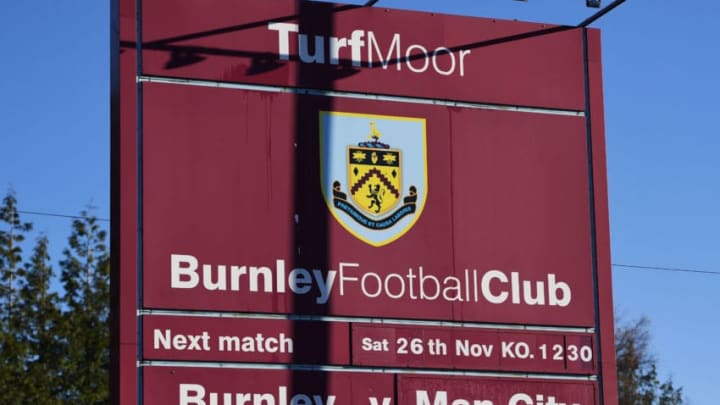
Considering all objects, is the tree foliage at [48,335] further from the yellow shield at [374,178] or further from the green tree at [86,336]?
the yellow shield at [374,178]

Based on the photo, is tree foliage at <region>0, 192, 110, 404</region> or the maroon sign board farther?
tree foliage at <region>0, 192, 110, 404</region>

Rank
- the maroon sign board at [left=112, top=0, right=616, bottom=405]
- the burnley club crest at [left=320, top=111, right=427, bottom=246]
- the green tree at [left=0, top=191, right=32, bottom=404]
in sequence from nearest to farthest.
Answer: the maroon sign board at [left=112, top=0, right=616, bottom=405] → the burnley club crest at [left=320, top=111, right=427, bottom=246] → the green tree at [left=0, top=191, right=32, bottom=404]

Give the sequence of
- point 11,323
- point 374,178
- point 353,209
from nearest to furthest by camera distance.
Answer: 1. point 353,209
2. point 374,178
3. point 11,323

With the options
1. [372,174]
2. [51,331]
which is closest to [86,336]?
[51,331]

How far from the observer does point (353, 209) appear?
1195 cm

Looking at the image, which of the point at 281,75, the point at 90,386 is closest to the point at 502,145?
the point at 281,75

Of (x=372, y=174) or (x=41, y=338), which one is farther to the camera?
(x=41, y=338)

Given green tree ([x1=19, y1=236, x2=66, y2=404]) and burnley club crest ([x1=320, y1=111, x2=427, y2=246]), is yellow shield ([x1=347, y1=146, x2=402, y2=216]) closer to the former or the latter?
burnley club crest ([x1=320, y1=111, x2=427, y2=246])

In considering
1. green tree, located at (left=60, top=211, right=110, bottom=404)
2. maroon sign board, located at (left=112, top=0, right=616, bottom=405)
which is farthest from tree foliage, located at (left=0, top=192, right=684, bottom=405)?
maroon sign board, located at (left=112, top=0, right=616, bottom=405)

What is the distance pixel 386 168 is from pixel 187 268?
181 centimetres

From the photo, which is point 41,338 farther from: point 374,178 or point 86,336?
point 374,178

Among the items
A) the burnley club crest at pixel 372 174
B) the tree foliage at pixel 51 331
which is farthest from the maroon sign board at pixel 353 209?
the tree foliage at pixel 51 331

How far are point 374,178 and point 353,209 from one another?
0.31 metres

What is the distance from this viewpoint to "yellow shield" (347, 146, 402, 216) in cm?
1198
